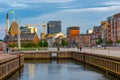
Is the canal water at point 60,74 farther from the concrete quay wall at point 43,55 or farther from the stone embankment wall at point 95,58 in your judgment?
the concrete quay wall at point 43,55

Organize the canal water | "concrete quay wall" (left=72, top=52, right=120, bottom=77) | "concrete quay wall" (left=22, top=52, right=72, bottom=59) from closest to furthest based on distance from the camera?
"concrete quay wall" (left=72, top=52, right=120, bottom=77)
the canal water
"concrete quay wall" (left=22, top=52, right=72, bottom=59)

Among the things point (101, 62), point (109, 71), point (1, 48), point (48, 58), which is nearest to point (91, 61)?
point (101, 62)

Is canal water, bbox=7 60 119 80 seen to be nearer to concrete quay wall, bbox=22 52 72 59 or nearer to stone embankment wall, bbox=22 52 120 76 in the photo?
stone embankment wall, bbox=22 52 120 76

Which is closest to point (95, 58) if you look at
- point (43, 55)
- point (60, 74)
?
point (60, 74)

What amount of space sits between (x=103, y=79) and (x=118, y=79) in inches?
113

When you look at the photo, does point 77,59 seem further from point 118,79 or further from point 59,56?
point 118,79

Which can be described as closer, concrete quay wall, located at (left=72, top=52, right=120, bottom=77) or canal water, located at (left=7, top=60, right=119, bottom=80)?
concrete quay wall, located at (left=72, top=52, right=120, bottom=77)

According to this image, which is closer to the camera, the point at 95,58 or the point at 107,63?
the point at 107,63

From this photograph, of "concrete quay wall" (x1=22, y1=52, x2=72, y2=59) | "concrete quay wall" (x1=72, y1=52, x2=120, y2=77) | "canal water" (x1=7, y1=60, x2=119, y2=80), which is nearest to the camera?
"concrete quay wall" (x1=72, y1=52, x2=120, y2=77)

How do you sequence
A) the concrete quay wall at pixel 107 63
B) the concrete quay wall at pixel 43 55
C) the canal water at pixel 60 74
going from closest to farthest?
the concrete quay wall at pixel 107 63 < the canal water at pixel 60 74 < the concrete quay wall at pixel 43 55

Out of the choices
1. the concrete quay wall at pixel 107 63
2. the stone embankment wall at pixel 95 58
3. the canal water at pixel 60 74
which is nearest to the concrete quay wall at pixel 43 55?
the stone embankment wall at pixel 95 58

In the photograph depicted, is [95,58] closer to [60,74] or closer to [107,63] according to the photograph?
[107,63]

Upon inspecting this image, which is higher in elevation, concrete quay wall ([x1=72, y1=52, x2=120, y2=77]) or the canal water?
concrete quay wall ([x1=72, y1=52, x2=120, y2=77])

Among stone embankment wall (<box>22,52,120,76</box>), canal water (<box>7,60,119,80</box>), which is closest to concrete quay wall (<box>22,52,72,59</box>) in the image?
stone embankment wall (<box>22,52,120,76</box>)
